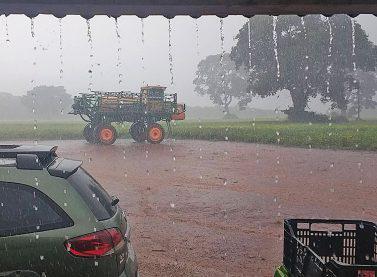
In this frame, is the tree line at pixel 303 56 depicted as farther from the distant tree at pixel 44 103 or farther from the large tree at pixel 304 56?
the distant tree at pixel 44 103

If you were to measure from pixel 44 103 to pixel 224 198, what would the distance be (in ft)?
455

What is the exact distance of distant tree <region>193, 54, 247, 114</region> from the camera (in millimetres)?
117731

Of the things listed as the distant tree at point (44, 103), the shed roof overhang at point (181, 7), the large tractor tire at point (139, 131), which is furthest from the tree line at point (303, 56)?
the distant tree at point (44, 103)

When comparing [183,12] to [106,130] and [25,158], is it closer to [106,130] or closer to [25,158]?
[25,158]

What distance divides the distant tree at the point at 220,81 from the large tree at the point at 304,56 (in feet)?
185

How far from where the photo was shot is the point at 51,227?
3.18 meters

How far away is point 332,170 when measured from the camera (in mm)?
15203

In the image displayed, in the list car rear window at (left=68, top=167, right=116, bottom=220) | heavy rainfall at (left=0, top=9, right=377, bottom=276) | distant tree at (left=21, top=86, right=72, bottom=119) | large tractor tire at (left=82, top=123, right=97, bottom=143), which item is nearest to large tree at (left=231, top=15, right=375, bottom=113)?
heavy rainfall at (left=0, top=9, right=377, bottom=276)

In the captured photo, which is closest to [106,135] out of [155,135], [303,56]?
[155,135]

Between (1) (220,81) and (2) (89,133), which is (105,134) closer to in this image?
(2) (89,133)

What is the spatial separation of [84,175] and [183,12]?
12.9 feet

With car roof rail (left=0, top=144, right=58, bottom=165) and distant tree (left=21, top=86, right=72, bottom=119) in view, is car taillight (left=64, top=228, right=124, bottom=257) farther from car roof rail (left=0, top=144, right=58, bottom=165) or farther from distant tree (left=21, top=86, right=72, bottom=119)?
distant tree (left=21, top=86, right=72, bottom=119)

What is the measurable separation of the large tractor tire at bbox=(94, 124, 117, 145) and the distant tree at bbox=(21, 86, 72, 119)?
11926 centimetres

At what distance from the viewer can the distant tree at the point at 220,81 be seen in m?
118
